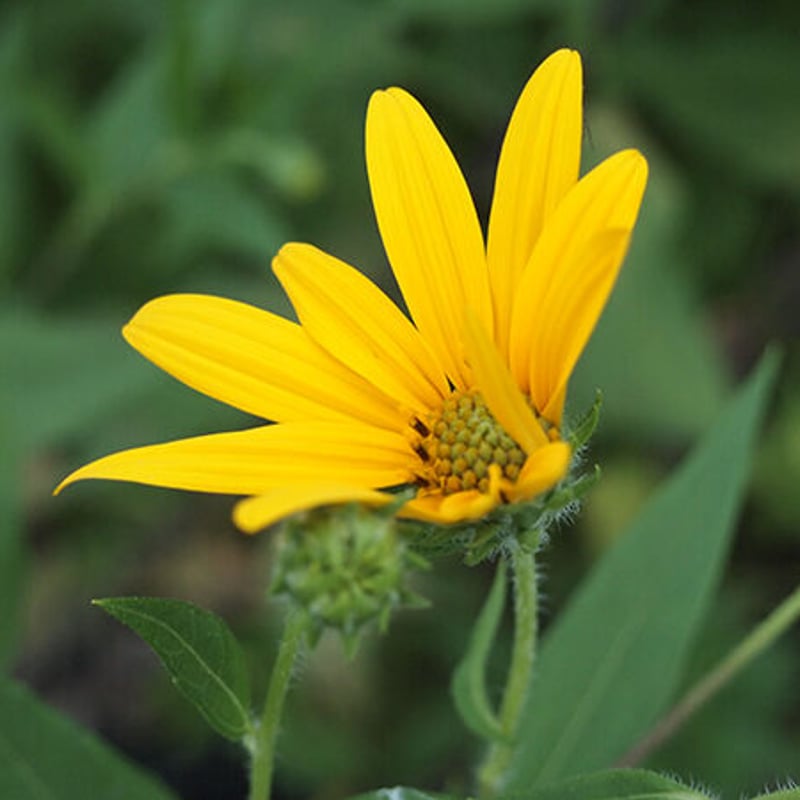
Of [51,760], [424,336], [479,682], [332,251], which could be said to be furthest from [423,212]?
[332,251]

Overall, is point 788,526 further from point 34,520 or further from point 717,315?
point 34,520

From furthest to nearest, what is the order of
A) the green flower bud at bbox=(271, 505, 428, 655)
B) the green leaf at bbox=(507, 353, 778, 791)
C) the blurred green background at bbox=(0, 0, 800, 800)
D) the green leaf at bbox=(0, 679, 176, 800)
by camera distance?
the blurred green background at bbox=(0, 0, 800, 800), the green leaf at bbox=(507, 353, 778, 791), the green leaf at bbox=(0, 679, 176, 800), the green flower bud at bbox=(271, 505, 428, 655)

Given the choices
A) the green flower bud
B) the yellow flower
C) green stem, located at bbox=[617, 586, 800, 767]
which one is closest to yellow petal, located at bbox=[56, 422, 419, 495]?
the yellow flower

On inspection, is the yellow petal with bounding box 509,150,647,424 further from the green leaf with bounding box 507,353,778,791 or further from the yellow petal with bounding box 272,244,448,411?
the green leaf with bounding box 507,353,778,791

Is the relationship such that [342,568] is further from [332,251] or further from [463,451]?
[332,251]

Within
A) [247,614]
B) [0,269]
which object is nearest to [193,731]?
[247,614]

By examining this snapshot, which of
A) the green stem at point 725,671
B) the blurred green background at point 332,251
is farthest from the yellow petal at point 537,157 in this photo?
the blurred green background at point 332,251
